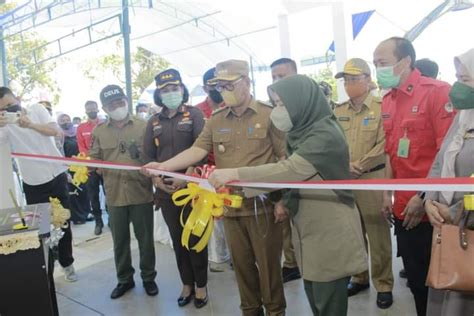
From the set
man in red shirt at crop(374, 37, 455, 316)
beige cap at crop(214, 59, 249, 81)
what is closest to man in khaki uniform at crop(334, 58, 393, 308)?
man in red shirt at crop(374, 37, 455, 316)

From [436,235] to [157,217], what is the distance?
11.9ft

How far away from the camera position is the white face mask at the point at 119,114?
10.3 ft

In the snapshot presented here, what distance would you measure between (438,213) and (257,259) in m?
1.06

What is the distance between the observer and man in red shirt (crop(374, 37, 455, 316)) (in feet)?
6.89

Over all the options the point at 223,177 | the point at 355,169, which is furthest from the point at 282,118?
the point at 355,169

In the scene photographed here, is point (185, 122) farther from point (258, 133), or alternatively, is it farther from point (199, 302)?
point (199, 302)

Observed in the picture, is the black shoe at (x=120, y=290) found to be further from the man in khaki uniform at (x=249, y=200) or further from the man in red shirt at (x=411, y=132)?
the man in red shirt at (x=411, y=132)

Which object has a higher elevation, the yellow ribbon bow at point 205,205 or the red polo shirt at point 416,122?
the red polo shirt at point 416,122

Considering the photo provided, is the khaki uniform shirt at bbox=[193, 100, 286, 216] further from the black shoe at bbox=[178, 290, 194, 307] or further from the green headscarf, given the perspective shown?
the black shoe at bbox=[178, 290, 194, 307]

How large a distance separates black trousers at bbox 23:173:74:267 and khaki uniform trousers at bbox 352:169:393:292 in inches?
97.3

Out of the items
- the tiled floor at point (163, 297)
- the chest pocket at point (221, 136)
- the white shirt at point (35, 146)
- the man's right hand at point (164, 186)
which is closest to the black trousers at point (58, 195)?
the white shirt at point (35, 146)

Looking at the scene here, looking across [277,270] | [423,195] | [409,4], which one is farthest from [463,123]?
[409,4]

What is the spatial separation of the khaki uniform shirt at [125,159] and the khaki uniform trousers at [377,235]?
1.58m

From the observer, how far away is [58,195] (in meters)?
3.60
